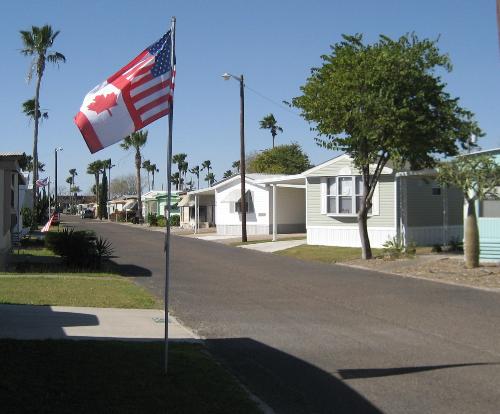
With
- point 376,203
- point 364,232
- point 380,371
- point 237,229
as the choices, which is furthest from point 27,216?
point 380,371

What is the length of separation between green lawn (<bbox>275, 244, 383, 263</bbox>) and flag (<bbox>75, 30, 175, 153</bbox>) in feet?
49.8

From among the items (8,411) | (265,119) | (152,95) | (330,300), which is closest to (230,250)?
(330,300)

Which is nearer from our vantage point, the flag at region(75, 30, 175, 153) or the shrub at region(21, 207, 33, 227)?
the flag at region(75, 30, 175, 153)

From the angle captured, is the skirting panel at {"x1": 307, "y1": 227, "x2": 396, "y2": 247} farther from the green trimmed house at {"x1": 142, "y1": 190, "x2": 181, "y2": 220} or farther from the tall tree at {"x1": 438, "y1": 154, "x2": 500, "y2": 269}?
the green trimmed house at {"x1": 142, "y1": 190, "x2": 181, "y2": 220}

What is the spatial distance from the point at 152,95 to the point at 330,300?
7.24 meters

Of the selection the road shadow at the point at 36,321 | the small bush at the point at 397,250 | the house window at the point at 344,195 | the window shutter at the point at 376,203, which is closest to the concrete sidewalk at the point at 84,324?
the road shadow at the point at 36,321

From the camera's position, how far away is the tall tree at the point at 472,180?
16.9 m

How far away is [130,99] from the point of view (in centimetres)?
706

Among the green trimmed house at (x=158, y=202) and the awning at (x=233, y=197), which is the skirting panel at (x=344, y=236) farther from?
the green trimmed house at (x=158, y=202)

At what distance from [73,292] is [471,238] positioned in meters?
10.6

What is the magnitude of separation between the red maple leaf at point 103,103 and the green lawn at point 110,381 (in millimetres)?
2730

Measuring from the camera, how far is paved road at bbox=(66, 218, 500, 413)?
6293mm

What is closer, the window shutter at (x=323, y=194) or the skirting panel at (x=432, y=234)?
the skirting panel at (x=432, y=234)

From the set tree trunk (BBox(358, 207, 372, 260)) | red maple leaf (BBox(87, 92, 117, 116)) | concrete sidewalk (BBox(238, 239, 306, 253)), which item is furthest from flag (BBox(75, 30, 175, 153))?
concrete sidewalk (BBox(238, 239, 306, 253))
